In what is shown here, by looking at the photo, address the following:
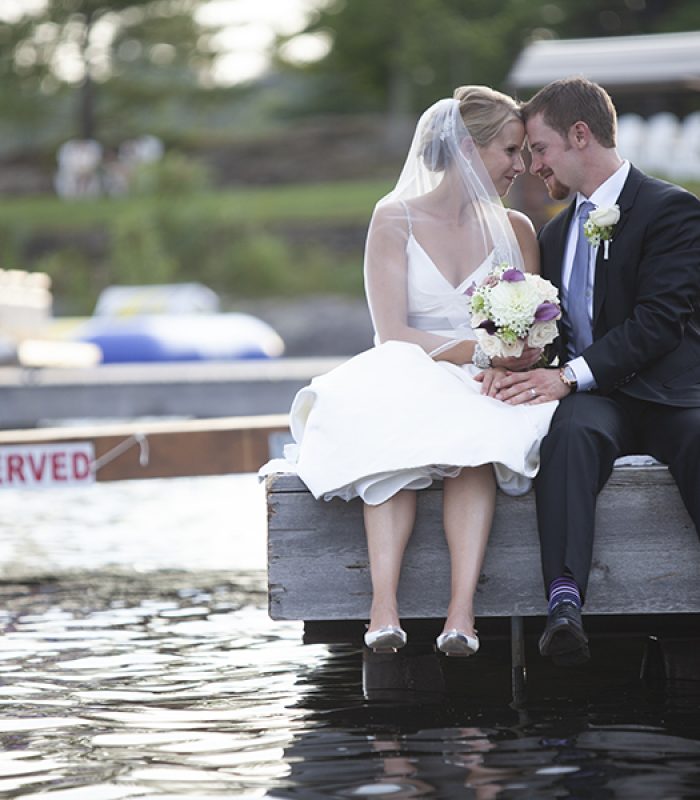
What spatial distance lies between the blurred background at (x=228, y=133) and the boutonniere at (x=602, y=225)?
23.4 meters

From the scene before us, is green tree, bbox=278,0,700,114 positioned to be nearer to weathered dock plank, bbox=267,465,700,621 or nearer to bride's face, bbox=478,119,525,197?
bride's face, bbox=478,119,525,197

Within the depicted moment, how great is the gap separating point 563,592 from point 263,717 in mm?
921

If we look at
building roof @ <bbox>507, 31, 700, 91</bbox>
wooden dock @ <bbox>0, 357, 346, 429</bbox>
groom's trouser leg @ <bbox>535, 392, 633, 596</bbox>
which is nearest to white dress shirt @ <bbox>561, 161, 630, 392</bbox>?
groom's trouser leg @ <bbox>535, 392, 633, 596</bbox>

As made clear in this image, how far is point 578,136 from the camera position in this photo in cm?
482

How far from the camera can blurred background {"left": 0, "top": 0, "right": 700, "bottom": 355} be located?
32625mm

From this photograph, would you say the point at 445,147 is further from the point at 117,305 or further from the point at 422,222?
the point at 117,305

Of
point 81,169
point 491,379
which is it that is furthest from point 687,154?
point 81,169

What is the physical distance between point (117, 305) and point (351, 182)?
49.5 ft

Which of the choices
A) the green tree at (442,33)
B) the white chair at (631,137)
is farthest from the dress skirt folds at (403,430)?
the green tree at (442,33)

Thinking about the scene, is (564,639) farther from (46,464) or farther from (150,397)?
(150,397)

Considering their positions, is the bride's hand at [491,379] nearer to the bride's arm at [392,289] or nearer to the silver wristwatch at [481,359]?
the silver wristwatch at [481,359]

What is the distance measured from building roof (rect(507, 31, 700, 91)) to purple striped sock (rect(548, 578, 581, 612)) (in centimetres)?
1068

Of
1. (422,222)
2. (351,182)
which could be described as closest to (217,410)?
(422,222)

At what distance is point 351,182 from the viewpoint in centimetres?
3928
